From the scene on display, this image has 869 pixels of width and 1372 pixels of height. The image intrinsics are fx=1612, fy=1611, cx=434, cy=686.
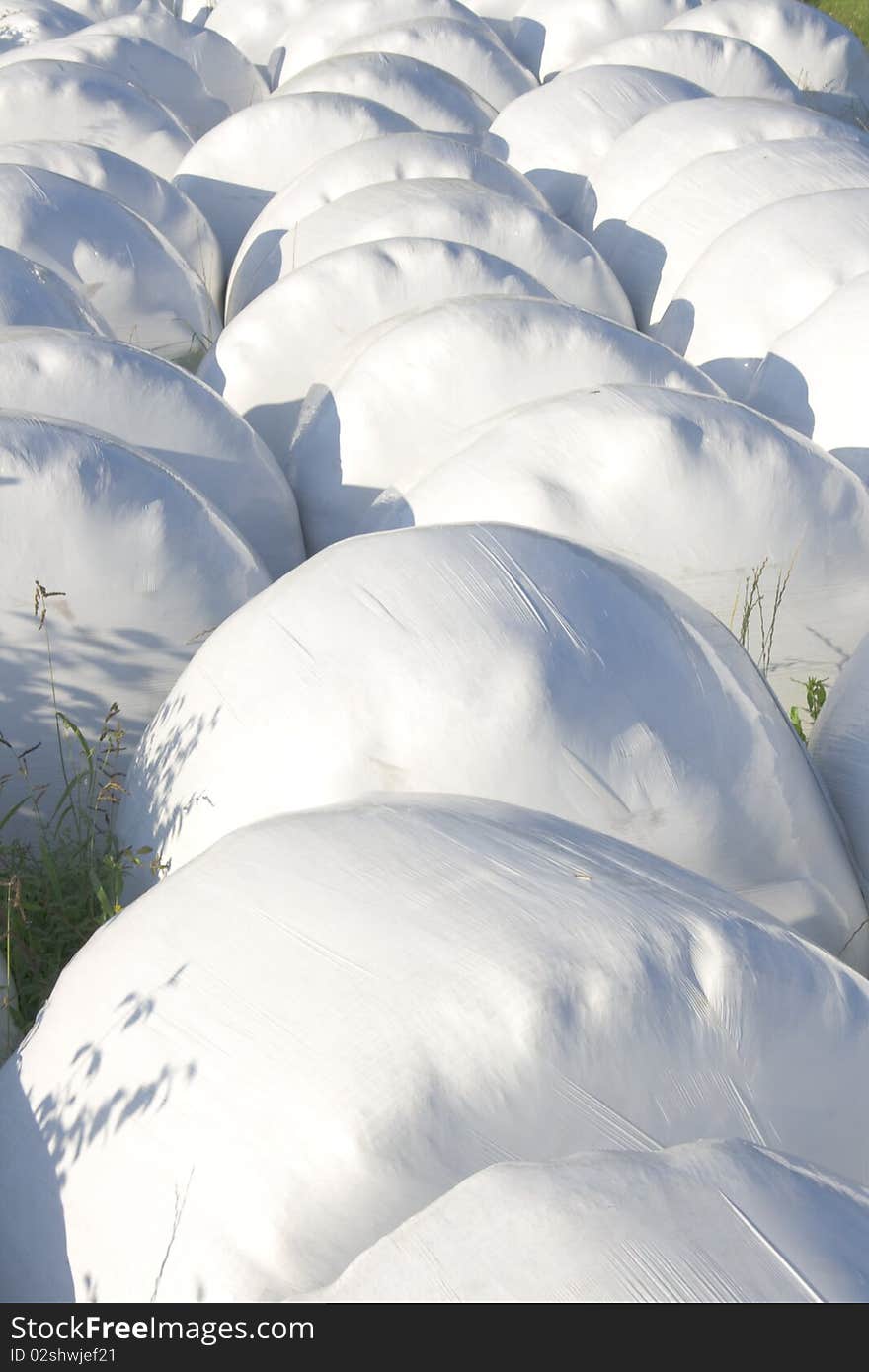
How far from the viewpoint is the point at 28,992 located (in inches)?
81.7

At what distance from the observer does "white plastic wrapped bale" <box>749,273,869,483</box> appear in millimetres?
3229

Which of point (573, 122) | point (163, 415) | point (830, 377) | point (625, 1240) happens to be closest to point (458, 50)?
point (573, 122)

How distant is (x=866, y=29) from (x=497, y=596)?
8605mm

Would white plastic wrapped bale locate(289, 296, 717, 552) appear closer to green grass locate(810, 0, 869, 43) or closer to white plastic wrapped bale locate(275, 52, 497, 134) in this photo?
white plastic wrapped bale locate(275, 52, 497, 134)

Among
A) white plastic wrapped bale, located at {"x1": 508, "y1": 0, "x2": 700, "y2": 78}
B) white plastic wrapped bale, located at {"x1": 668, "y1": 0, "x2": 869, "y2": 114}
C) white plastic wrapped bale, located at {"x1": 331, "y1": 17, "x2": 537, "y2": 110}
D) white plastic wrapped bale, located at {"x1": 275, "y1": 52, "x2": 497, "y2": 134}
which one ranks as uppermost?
white plastic wrapped bale, located at {"x1": 668, "y1": 0, "x2": 869, "y2": 114}

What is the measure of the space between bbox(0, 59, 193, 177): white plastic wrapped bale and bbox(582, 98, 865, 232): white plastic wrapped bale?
1425 mm

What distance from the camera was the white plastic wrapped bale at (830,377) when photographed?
3229mm

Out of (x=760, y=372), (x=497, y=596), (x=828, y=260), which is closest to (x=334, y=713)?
(x=497, y=596)

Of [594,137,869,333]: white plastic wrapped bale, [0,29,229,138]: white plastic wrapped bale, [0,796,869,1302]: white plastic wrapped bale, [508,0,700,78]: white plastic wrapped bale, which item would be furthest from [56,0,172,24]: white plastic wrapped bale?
[0,796,869,1302]: white plastic wrapped bale

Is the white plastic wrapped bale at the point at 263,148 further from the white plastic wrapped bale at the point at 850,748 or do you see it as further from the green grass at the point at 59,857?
the white plastic wrapped bale at the point at 850,748

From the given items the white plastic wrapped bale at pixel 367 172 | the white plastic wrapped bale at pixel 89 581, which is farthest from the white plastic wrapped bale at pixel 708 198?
the white plastic wrapped bale at pixel 89 581
